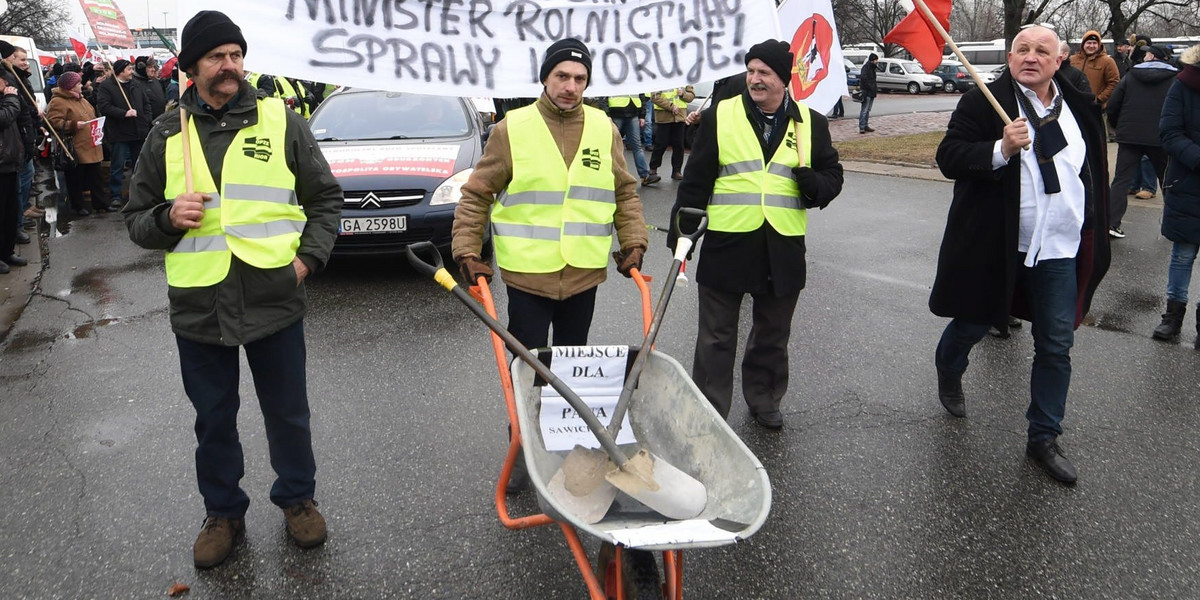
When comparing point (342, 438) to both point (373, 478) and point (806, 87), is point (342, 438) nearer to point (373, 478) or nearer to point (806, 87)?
point (373, 478)

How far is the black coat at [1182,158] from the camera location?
18.1ft

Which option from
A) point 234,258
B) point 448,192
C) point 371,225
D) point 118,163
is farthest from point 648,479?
point 118,163

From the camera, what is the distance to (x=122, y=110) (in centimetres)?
1162

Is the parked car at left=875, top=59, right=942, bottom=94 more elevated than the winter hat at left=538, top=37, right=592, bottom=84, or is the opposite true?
the winter hat at left=538, top=37, right=592, bottom=84

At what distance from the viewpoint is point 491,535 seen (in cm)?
346

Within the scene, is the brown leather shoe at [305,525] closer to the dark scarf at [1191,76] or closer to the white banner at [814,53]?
the white banner at [814,53]

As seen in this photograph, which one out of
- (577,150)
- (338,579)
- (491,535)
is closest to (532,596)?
(491,535)

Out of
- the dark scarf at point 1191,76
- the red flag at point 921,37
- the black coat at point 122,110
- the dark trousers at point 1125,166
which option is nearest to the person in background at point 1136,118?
the dark trousers at point 1125,166

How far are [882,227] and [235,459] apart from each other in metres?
7.70

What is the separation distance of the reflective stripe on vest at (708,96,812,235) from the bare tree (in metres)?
61.4

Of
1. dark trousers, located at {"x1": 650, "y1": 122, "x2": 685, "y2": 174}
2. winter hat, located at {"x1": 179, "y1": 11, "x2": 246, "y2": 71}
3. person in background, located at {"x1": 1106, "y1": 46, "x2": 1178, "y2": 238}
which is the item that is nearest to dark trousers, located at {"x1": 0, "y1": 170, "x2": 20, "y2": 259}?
winter hat, located at {"x1": 179, "y1": 11, "x2": 246, "y2": 71}

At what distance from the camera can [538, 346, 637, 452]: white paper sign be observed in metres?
2.95

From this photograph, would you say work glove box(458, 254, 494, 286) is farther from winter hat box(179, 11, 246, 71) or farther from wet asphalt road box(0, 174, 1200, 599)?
winter hat box(179, 11, 246, 71)

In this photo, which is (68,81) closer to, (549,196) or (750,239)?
(549,196)
